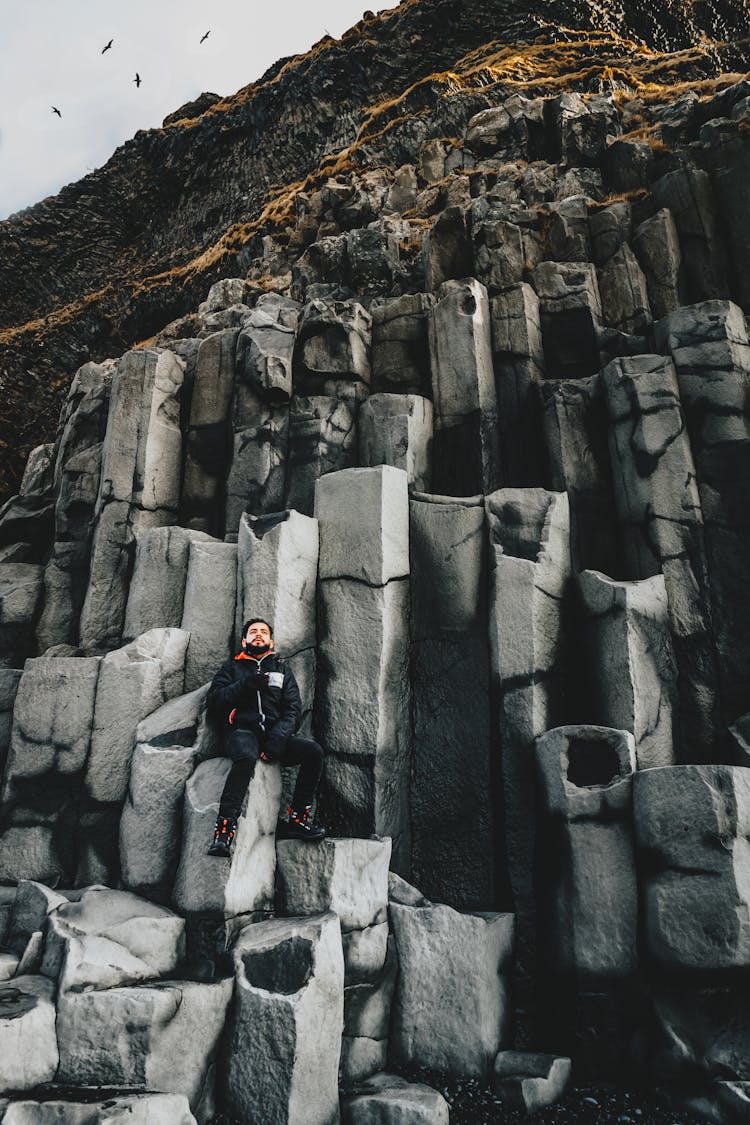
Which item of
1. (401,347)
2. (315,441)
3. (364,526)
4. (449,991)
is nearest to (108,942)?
(449,991)

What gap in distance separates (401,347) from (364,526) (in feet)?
16.7

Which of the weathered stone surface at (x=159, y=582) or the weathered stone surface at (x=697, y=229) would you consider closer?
the weathered stone surface at (x=159, y=582)

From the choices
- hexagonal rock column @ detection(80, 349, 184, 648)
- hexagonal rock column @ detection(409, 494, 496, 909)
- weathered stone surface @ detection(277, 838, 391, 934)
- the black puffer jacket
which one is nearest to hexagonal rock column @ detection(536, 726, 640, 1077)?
hexagonal rock column @ detection(409, 494, 496, 909)

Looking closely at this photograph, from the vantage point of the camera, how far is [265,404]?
37.2 ft

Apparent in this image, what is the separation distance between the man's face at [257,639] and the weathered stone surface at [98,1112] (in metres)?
3.49

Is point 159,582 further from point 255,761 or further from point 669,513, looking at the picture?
point 669,513

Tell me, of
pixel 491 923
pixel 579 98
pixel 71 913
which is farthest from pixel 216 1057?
pixel 579 98

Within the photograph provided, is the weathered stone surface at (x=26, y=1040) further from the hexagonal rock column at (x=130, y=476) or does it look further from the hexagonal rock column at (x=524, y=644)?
the hexagonal rock column at (x=130, y=476)

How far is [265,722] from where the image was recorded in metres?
6.43

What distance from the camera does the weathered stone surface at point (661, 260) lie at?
11633 millimetres

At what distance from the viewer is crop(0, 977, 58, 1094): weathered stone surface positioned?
4.49 metres

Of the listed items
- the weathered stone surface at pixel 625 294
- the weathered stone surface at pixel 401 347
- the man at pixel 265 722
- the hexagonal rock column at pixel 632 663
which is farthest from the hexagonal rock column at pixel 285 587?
the weathered stone surface at pixel 625 294

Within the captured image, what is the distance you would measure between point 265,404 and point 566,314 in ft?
16.9

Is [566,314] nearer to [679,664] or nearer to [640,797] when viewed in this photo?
[679,664]
